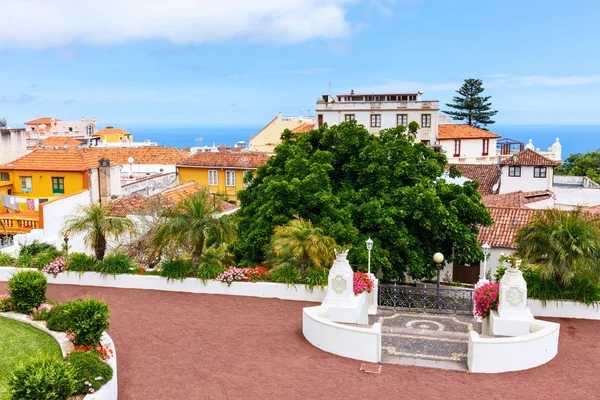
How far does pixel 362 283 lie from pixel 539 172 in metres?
27.5

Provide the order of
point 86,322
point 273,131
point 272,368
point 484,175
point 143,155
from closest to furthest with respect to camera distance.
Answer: point 86,322
point 272,368
point 484,175
point 143,155
point 273,131

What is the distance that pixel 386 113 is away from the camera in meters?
51.8

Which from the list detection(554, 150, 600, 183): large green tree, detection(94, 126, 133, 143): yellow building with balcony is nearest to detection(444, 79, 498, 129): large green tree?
detection(554, 150, 600, 183): large green tree

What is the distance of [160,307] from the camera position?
15883 mm

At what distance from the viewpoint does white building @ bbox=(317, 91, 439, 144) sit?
168 feet

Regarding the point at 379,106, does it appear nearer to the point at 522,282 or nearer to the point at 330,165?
the point at 330,165

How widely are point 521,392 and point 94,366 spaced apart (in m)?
7.64

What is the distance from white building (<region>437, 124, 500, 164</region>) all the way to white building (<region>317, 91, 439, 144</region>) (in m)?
2.03

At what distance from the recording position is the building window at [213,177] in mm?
41000

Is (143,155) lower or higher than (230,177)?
higher

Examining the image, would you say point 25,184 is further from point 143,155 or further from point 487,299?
point 487,299

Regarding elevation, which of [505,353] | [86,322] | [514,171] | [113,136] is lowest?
[505,353]

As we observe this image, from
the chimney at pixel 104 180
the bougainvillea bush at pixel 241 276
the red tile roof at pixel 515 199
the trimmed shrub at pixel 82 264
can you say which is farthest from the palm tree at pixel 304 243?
the chimney at pixel 104 180

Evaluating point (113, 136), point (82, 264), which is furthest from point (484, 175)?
point (113, 136)
